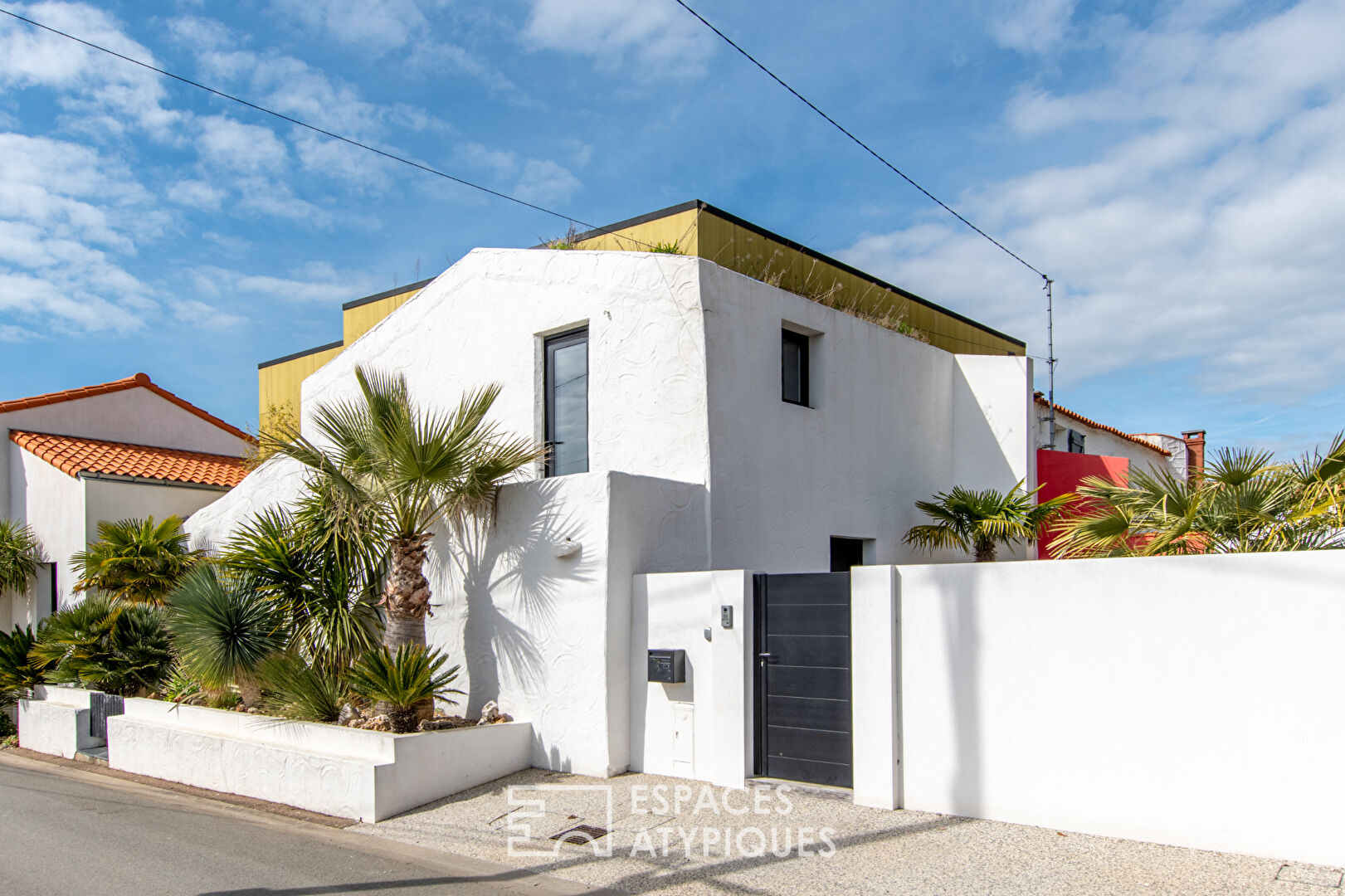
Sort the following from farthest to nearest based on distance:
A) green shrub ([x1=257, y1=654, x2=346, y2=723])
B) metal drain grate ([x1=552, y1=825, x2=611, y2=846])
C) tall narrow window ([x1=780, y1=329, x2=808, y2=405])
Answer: tall narrow window ([x1=780, y1=329, x2=808, y2=405]), green shrub ([x1=257, y1=654, x2=346, y2=723]), metal drain grate ([x1=552, y1=825, x2=611, y2=846])

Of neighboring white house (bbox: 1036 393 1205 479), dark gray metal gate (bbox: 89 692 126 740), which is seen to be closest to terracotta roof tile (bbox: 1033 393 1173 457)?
neighboring white house (bbox: 1036 393 1205 479)

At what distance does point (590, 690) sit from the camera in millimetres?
8984

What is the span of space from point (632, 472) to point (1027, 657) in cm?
502

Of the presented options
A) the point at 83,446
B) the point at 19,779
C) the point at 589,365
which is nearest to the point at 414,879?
the point at 589,365

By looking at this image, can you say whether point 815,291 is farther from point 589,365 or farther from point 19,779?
point 19,779

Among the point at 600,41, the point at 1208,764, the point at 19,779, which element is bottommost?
the point at 19,779

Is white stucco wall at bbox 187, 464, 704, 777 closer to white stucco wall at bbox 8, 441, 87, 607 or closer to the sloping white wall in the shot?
the sloping white wall

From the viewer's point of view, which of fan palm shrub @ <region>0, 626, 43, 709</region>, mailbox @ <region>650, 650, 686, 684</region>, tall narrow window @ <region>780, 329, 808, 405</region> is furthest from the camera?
fan palm shrub @ <region>0, 626, 43, 709</region>

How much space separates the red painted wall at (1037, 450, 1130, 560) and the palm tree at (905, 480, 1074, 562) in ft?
7.59

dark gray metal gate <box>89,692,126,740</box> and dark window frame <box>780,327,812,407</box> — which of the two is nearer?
dark window frame <box>780,327,812,407</box>

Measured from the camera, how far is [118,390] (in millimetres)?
18656

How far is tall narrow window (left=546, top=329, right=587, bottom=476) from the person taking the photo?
11320 mm

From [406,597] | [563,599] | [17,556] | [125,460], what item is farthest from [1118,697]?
[17,556]

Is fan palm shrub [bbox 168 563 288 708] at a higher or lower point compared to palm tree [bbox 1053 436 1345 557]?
lower
